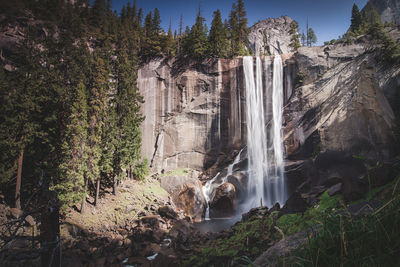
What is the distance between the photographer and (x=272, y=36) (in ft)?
267

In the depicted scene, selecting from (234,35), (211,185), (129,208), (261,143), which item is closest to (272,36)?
(234,35)

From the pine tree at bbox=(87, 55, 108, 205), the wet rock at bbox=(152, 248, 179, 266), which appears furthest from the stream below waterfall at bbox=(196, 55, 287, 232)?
the pine tree at bbox=(87, 55, 108, 205)

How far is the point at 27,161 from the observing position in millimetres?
13406

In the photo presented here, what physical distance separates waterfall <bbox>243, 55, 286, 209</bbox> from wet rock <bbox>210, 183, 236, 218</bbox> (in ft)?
6.26

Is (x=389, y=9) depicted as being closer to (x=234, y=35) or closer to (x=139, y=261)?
(x=234, y=35)

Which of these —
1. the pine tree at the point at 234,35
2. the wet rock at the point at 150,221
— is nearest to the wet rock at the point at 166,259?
the wet rock at the point at 150,221

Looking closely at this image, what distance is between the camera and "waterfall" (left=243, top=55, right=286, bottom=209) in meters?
20.1

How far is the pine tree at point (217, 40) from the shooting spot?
30.2m

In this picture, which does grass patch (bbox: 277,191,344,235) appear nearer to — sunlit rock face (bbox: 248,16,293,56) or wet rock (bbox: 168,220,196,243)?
wet rock (bbox: 168,220,196,243)

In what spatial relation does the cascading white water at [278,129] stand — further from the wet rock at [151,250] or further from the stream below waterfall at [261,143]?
the wet rock at [151,250]

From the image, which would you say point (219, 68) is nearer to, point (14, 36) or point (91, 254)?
point (14, 36)

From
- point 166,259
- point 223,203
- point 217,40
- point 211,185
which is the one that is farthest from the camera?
point 217,40

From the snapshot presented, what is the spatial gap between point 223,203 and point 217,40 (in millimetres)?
24953

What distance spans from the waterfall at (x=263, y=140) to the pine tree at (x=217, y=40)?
14.4 feet
